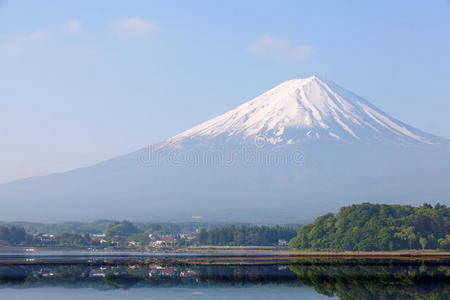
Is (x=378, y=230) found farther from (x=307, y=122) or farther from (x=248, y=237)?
(x=307, y=122)

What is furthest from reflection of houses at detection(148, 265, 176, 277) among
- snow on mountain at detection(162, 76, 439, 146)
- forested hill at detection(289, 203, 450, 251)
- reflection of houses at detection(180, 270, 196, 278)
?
snow on mountain at detection(162, 76, 439, 146)

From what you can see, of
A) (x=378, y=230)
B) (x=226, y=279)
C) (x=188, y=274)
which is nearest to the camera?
(x=226, y=279)

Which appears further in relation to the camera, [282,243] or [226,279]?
[282,243]

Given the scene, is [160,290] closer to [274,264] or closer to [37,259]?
[274,264]

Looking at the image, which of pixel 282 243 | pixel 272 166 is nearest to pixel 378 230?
pixel 282 243

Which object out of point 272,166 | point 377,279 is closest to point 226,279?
point 377,279

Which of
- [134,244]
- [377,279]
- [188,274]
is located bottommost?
[377,279]

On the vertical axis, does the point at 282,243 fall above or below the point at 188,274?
above

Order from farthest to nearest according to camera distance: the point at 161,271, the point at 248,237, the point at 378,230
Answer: the point at 248,237 → the point at 378,230 → the point at 161,271
